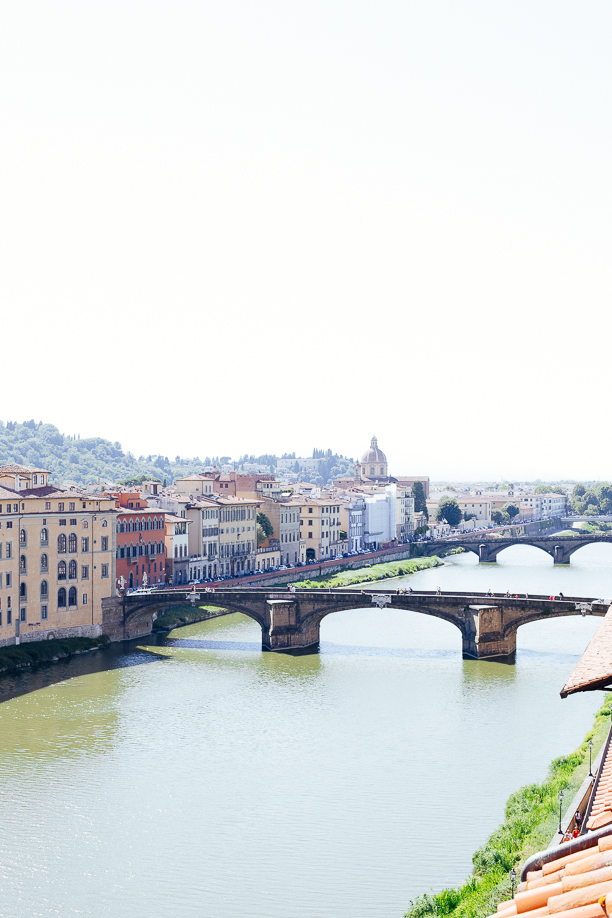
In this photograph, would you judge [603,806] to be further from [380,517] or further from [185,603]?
[380,517]

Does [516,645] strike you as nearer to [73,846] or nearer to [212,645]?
[212,645]

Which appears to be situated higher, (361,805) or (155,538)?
(155,538)

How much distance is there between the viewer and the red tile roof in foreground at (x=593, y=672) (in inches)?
294

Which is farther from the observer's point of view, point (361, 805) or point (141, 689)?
point (141, 689)

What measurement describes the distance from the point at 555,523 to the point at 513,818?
133281 millimetres

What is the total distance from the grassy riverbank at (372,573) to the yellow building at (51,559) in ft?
65.8

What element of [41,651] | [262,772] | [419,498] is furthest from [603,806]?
[419,498]

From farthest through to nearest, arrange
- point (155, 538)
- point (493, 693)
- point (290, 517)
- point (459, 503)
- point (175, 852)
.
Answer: point (459, 503), point (290, 517), point (155, 538), point (493, 693), point (175, 852)

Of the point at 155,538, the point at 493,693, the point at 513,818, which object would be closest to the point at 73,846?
the point at 513,818

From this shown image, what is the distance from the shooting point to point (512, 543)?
312 ft

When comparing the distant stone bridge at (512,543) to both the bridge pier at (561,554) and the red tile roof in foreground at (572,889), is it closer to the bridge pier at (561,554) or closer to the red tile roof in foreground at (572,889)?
the bridge pier at (561,554)

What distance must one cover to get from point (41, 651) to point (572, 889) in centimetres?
4081

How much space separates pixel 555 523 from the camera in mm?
151125

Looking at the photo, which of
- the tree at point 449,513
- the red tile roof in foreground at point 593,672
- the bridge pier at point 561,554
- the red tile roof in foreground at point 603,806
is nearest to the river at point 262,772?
the red tile roof in foreground at point 603,806
